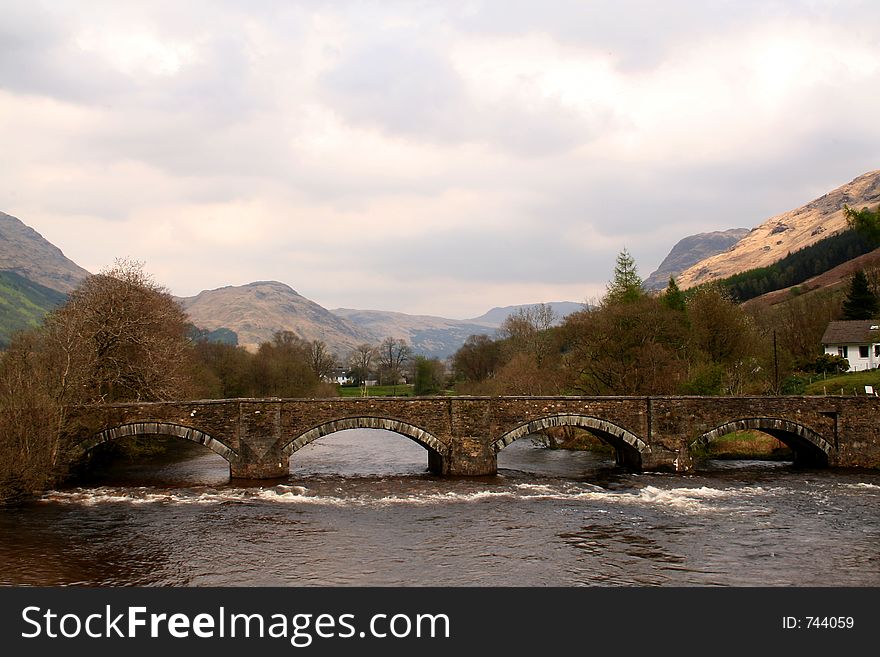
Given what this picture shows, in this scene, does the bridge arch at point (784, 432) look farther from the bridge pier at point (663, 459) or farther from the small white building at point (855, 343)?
the small white building at point (855, 343)

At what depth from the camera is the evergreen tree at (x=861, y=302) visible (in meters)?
76.3

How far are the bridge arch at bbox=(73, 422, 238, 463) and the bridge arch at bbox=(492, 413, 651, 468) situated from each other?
13642 mm

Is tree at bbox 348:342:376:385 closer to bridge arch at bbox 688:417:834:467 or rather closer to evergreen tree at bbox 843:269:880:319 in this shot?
evergreen tree at bbox 843:269:880:319

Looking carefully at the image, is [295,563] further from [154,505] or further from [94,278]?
[94,278]

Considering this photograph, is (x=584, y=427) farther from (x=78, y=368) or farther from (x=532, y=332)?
(x=532, y=332)

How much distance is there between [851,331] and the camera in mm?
69500

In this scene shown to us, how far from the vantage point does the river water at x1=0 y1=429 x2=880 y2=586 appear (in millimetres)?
18859

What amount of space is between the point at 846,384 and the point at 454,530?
143 feet

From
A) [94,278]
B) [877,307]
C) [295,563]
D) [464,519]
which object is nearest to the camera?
[295,563]

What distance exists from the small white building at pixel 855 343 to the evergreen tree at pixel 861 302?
5.23 m
